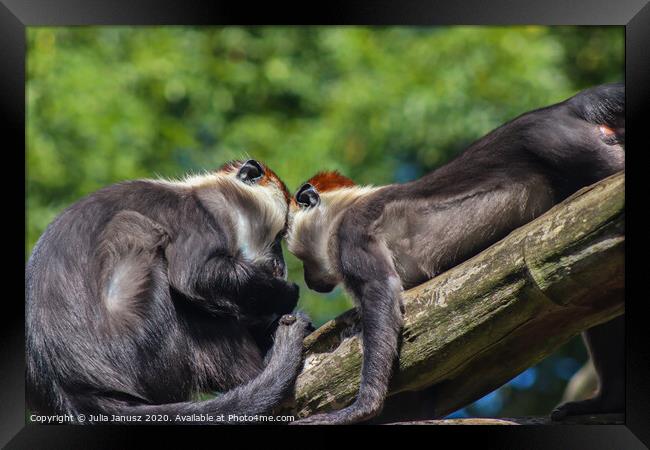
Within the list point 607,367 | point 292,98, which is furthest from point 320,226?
point 292,98

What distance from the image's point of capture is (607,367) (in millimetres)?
3801

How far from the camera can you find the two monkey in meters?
3.67

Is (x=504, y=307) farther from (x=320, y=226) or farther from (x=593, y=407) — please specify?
(x=320, y=226)

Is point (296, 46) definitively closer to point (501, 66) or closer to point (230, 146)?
point (230, 146)

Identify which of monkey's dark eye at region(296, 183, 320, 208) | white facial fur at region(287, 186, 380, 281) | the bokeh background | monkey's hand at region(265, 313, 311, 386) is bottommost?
monkey's hand at region(265, 313, 311, 386)

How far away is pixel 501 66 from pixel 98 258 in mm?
3436

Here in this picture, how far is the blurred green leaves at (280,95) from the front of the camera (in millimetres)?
5859

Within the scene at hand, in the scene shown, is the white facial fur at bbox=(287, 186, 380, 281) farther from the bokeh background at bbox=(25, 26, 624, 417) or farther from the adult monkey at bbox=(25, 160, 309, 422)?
the bokeh background at bbox=(25, 26, 624, 417)

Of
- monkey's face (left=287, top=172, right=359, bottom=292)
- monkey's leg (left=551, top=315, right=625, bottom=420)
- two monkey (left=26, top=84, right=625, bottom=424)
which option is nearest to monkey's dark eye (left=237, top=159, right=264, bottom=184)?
monkey's face (left=287, top=172, right=359, bottom=292)

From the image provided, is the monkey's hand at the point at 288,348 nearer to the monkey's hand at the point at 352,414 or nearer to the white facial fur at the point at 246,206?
the monkey's hand at the point at 352,414

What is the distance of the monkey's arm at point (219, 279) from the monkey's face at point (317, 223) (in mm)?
290

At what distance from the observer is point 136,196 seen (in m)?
3.95

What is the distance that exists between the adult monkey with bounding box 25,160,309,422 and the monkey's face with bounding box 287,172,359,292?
26 centimetres

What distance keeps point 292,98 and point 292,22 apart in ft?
9.83
